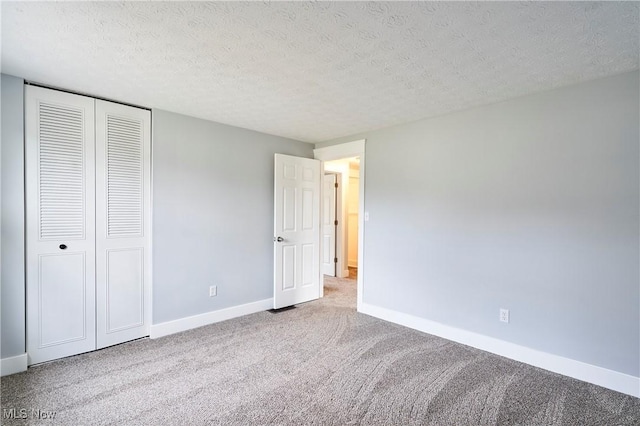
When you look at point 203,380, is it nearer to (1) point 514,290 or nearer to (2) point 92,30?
(2) point 92,30

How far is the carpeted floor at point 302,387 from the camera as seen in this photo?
1926 mm

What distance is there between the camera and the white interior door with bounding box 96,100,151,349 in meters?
2.81

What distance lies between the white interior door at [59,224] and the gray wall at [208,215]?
0.55 m

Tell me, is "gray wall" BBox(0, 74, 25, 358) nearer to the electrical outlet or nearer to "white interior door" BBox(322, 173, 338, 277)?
the electrical outlet

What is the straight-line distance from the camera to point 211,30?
174cm

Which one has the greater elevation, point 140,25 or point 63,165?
point 140,25

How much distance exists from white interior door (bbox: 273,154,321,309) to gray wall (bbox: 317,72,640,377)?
1114 millimetres

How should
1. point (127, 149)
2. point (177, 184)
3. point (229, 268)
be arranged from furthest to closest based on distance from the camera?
point (229, 268)
point (177, 184)
point (127, 149)

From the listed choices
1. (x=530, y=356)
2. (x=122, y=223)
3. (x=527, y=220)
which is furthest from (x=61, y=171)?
(x=530, y=356)

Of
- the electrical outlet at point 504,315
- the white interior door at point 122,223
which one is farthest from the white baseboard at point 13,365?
the electrical outlet at point 504,315

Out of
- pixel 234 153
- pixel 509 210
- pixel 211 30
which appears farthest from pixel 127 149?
pixel 509 210

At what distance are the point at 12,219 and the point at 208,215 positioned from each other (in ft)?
5.10

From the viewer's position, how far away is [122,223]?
293 centimetres

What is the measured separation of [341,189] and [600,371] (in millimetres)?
4401
